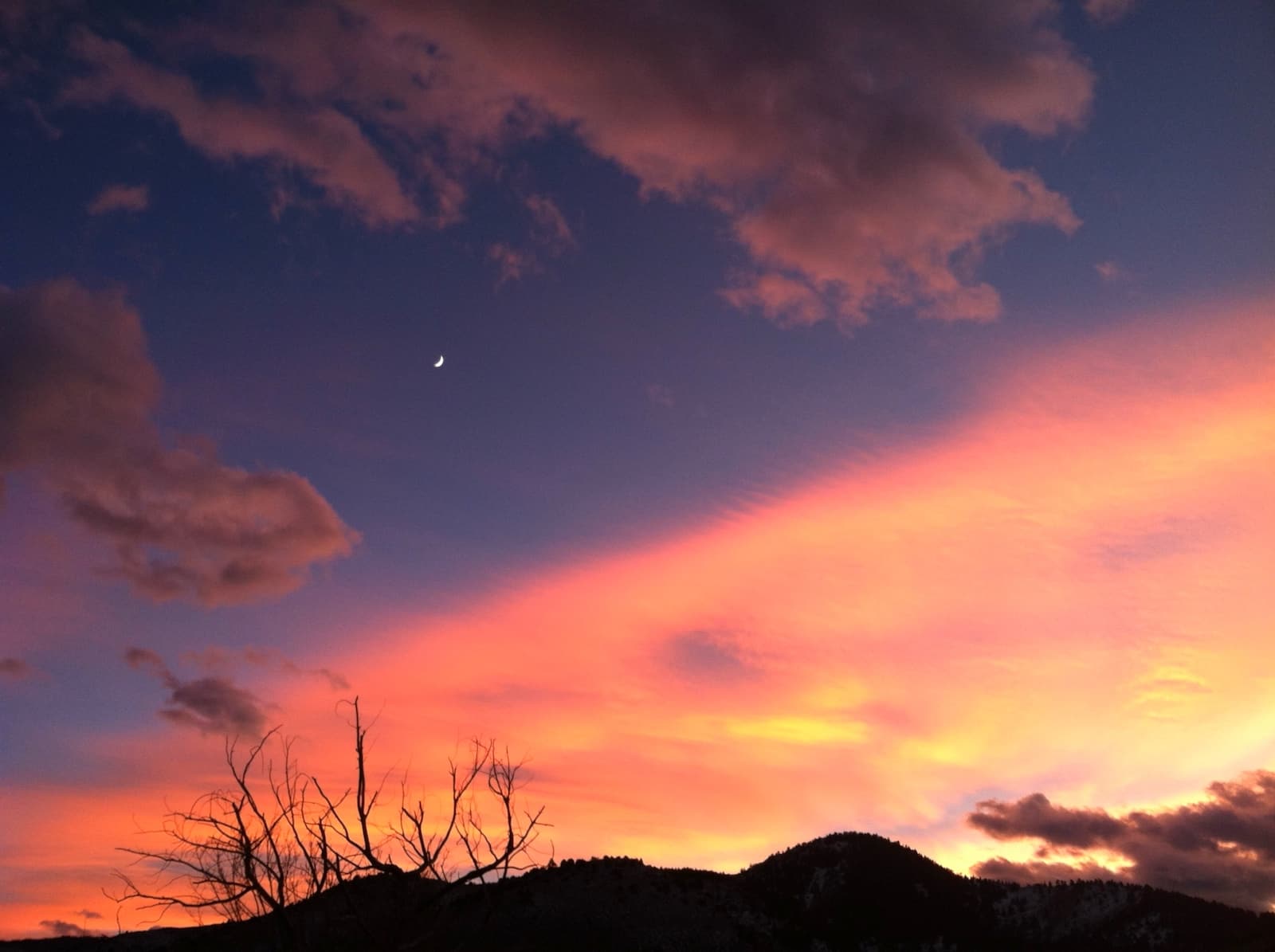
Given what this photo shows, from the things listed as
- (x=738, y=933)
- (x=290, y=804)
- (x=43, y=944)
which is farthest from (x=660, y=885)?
(x=290, y=804)

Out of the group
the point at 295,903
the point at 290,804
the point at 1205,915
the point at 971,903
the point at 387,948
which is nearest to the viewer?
the point at 387,948

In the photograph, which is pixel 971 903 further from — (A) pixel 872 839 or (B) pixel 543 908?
(B) pixel 543 908

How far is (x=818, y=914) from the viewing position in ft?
261

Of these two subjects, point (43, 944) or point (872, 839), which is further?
point (872, 839)

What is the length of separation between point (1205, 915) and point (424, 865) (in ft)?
274

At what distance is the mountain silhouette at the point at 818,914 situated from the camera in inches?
2491

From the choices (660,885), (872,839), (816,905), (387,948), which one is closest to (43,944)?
(660,885)

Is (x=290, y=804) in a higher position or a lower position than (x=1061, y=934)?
higher

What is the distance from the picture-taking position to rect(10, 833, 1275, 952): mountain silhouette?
63.3m

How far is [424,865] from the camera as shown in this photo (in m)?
16.5

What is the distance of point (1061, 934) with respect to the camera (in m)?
79.1

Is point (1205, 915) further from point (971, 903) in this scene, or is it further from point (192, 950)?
point (192, 950)

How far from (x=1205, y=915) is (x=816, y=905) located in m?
30.3

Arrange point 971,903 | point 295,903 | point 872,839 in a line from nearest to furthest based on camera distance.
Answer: point 295,903 < point 971,903 < point 872,839
